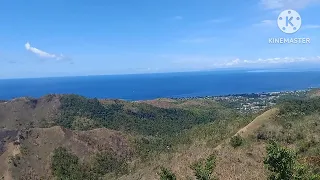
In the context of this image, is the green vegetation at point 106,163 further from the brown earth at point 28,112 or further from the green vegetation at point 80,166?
the brown earth at point 28,112

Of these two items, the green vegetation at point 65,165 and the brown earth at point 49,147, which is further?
the brown earth at point 49,147

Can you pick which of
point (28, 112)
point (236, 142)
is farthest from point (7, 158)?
point (236, 142)

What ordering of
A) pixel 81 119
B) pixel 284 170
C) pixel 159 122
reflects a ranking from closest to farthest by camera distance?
1. pixel 284 170
2. pixel 81 119
3. pixel 159 122

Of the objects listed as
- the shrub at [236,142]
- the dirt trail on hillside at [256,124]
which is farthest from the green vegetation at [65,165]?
the shrub at [236,142]

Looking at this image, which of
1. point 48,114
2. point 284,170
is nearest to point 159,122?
point 48,114

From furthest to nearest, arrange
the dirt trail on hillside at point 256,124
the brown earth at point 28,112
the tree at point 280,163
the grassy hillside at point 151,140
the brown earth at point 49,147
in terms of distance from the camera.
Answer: the brown earth at point 28,112 < the brown earth at point 49,147 < the dirt trail on hillside at point 256,124 < the grassy hillside at point 151,140 < the tree at point 280,163

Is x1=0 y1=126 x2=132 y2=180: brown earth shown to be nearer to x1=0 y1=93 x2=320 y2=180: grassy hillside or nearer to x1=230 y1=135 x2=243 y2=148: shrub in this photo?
x1=0 y1=93 x2=320 y2=180: grassy hillside

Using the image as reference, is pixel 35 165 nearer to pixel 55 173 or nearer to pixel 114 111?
pixel 55 173

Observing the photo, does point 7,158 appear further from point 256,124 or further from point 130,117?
point 130,117
